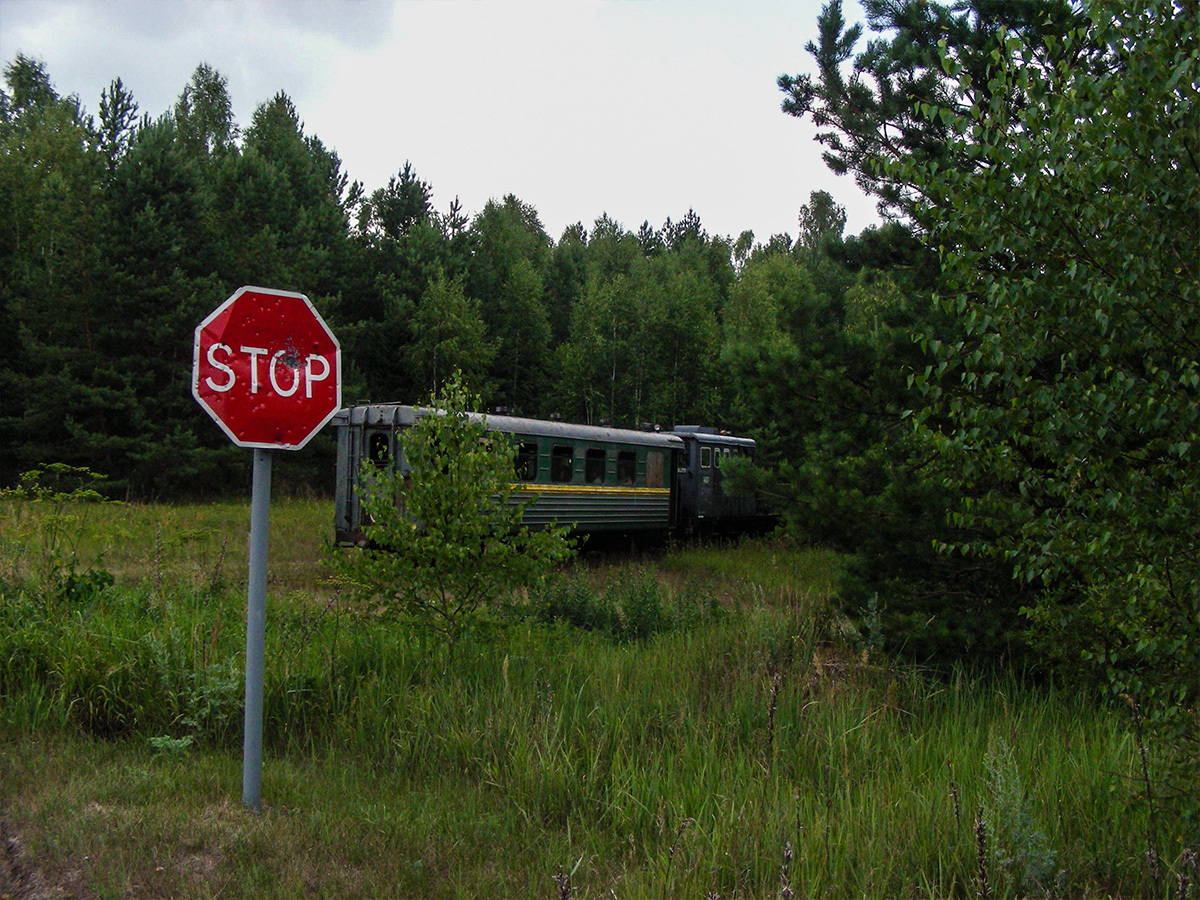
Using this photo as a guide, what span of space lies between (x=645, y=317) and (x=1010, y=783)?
3999 cm

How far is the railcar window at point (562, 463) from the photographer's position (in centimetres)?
1627

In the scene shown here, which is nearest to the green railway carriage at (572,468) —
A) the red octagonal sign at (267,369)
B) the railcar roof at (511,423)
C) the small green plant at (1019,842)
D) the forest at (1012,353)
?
the railcar roof at (511,423)

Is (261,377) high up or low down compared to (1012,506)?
up

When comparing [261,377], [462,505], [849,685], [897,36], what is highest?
[897,36]

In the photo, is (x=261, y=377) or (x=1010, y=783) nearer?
(x=1010, y=783)

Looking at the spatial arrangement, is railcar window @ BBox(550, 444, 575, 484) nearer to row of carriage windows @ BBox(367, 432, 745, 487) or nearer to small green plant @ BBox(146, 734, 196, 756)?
row of carriage windows @ BBox(367, 432, 745, 487)

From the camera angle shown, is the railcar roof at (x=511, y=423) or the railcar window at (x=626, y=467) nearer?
the railcar roof at (x=511, y=423)

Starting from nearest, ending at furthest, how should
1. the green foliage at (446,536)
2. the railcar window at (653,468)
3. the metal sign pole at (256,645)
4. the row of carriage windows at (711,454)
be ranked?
the metal sign pole at (256,645), the green foliage at (446,536), the railcar window at (653,468), the row of carriage windows at (711,454)

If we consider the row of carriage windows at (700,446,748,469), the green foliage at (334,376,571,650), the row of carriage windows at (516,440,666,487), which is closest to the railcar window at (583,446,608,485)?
the row of carriage windows at (516,440,666,487)

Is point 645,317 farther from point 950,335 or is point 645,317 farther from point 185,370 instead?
point 950,335

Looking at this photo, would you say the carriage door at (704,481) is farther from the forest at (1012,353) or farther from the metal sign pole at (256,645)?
the metal sign pole at (256,645)

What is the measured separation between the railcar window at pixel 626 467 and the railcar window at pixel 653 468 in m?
0.55

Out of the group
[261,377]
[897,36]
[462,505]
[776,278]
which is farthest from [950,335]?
[776,278]

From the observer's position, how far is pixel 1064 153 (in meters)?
3.16
